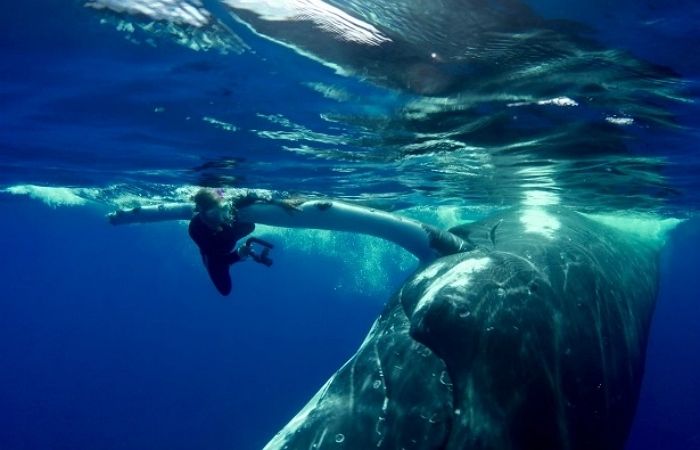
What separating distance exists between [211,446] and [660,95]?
37.6m

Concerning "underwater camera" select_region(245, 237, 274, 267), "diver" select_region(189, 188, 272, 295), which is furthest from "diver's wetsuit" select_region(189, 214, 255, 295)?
"underwater camera" select_region(245, 237, 274, 267)

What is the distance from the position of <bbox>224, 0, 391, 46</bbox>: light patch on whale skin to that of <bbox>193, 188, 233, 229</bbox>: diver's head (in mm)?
3501

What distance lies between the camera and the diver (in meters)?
8.63

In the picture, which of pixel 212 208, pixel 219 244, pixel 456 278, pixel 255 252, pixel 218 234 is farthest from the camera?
pixel 255 252

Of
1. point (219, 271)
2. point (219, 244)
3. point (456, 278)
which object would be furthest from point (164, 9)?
point (456, 278)

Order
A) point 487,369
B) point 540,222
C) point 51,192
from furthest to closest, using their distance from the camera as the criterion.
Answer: point 51,192 → point 540,222 → point 487,369

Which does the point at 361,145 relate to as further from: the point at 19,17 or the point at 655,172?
the point at 655,172

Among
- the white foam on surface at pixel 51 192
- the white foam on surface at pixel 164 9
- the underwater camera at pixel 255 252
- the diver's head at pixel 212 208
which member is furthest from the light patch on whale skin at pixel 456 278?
the white foam on surface at pixel 51 192

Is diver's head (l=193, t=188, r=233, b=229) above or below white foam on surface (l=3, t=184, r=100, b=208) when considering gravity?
above

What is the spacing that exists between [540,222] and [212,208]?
7.20 m

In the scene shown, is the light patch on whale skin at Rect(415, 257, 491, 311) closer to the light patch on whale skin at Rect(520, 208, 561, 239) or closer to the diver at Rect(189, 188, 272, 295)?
the light patch on whale skin at Rect(520, 208, 561, 239)

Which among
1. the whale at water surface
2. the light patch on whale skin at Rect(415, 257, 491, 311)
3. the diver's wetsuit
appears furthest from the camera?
the diver's wetsuit

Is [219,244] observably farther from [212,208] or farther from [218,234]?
[212,208]

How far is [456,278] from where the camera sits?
6.14 metres
